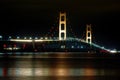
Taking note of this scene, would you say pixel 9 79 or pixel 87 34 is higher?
pixel 87 34

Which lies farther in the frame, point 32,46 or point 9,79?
point 32,46

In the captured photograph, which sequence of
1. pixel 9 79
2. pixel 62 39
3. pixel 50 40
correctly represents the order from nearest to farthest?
pixel 9 79, pixel 62 39, pixel 50 40

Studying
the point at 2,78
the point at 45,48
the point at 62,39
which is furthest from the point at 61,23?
the point at 2,78

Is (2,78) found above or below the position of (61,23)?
below

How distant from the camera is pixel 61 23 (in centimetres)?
14575

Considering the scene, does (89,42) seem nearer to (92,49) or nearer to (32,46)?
(92,49)

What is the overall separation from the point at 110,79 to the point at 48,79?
2.97m

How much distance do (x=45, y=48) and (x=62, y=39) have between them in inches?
581

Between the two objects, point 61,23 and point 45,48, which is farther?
point 45,48

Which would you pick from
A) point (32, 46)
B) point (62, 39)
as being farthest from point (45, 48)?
point (62, 39)

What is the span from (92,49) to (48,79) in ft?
413

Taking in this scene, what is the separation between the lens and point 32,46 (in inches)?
6220

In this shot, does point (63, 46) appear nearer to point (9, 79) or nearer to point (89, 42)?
point (89, 42)

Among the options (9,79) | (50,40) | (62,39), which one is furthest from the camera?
(50,40)
